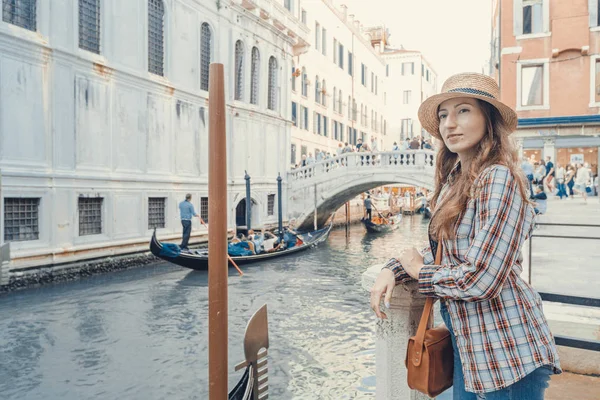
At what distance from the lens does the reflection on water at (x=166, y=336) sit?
4738 millimetres

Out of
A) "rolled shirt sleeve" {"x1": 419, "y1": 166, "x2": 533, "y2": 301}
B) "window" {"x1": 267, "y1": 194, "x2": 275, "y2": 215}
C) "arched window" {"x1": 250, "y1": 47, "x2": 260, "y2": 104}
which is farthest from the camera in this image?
"window" {"x1": 267, "y1": 194, "x2": 275, "y2": 215}

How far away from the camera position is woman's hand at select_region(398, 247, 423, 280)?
3.91ft

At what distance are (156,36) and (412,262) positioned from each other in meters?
11.4

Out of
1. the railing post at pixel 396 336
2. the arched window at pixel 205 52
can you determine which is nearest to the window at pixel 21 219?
the arched window at pixel 205 52

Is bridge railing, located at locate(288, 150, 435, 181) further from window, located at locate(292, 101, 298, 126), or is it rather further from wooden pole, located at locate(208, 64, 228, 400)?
wooden pole, located at locate(208, 64, 228, 400)

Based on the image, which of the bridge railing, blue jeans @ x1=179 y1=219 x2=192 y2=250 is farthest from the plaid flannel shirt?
the bridge railing

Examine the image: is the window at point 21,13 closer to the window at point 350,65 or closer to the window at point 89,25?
the window at point 89,25

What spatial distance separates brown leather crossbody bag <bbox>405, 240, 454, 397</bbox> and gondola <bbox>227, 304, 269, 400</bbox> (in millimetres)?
1302

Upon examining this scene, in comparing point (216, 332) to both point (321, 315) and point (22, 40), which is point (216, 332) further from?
point (22, 40)

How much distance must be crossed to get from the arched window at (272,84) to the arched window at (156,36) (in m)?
4.90

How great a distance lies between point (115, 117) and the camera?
1005 centimetres

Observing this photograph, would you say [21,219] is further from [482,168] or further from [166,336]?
[482,168]

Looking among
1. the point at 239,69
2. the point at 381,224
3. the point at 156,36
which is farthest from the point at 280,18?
the point at 381,224

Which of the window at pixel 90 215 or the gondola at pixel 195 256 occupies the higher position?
the window at pixel 90 215
